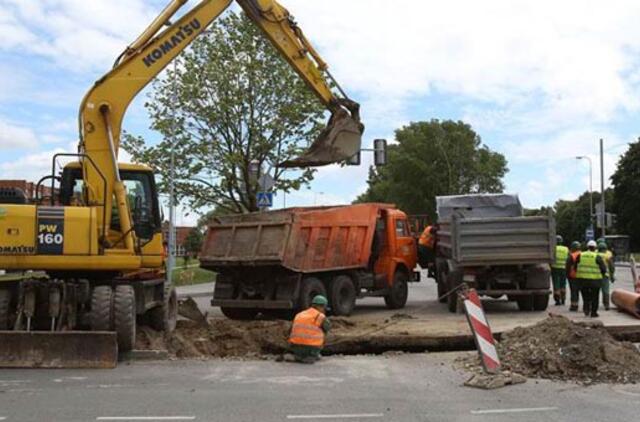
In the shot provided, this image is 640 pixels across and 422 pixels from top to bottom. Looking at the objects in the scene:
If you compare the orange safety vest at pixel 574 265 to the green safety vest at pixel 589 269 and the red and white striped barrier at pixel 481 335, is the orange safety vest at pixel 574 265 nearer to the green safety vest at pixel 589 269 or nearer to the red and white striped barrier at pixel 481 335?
the green safety vest at pixel 589 269

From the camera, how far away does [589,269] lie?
14.3 metres

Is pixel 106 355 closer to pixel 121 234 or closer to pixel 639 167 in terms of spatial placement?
pixel 121 234

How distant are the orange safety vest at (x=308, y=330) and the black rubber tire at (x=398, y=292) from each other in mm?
7205

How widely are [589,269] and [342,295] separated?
5.12 metres

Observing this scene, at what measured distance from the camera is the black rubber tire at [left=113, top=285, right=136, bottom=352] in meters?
10.2

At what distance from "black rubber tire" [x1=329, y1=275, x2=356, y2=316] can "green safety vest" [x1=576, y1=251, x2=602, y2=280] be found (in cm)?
478

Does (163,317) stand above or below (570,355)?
above

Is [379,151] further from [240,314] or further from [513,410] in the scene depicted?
[513,410]

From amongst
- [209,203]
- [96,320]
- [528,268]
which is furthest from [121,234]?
[209,203]

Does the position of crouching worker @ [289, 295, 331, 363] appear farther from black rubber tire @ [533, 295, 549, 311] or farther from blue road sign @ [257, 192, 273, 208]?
blue road sign @ [257, 192, 273, 208]

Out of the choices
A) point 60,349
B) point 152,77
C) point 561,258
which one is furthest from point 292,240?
point 561,258

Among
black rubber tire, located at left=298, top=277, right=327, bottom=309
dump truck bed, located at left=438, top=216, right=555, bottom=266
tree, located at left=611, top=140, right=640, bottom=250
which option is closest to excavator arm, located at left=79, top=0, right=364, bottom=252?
black rubber tire, located at left=298, top=277, right=327, bottom=309

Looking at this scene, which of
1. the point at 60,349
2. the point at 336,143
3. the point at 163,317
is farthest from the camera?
the point at 336,143

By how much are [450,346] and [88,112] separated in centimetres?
686
